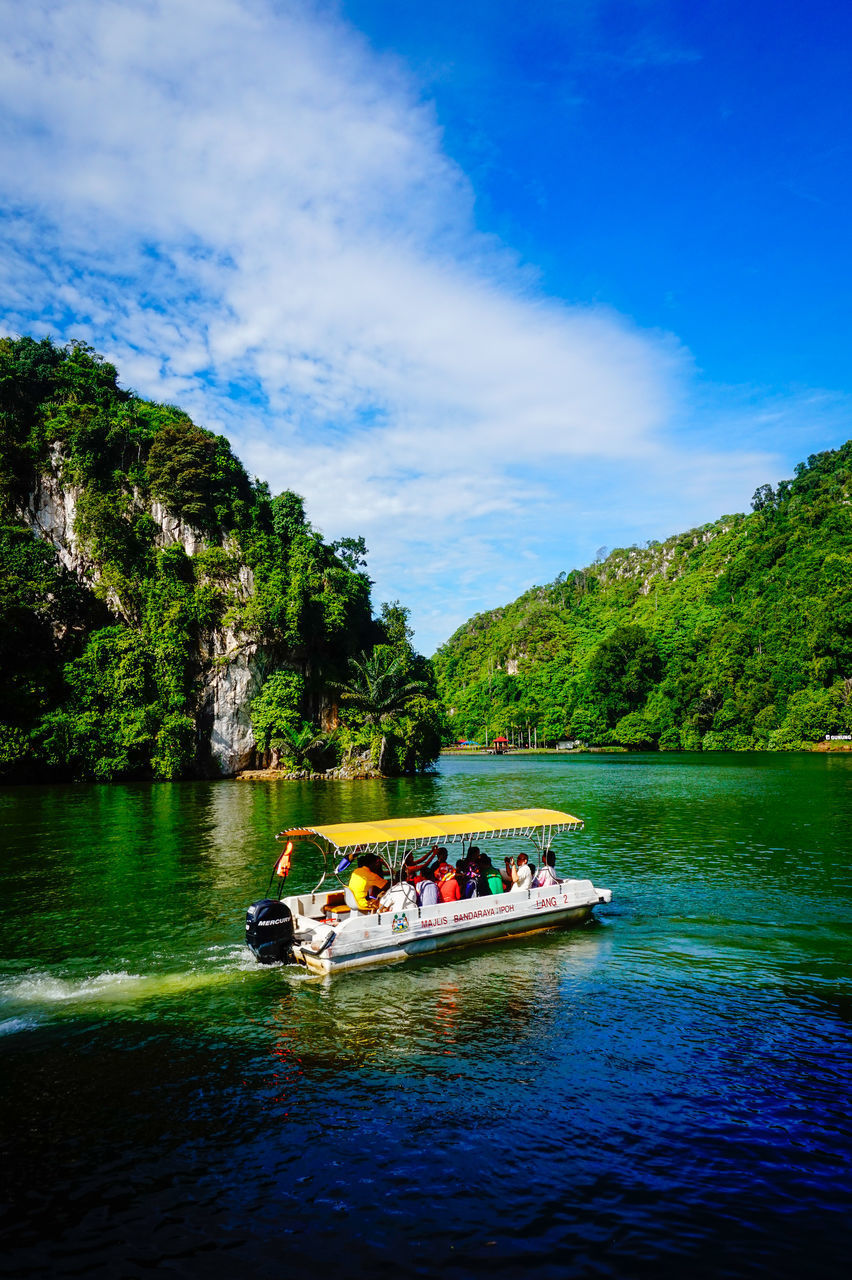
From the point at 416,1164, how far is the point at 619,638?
118 metres

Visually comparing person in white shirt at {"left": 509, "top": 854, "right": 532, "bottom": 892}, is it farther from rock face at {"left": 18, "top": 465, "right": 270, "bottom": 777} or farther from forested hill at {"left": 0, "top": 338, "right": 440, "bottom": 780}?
rock face at {"left": 18, "top": 465, "right": 270, "bottom": 777}

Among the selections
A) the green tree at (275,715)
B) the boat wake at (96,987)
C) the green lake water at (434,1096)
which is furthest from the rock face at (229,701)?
the boat wake at (96,987)

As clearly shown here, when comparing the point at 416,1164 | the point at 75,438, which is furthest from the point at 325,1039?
the point at 75,438

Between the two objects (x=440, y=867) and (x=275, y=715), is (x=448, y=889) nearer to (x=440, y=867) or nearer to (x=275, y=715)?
(x=440, y=867)

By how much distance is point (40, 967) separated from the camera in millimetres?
14188

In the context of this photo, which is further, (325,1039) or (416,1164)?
(325,1039)

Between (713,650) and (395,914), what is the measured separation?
103096mm

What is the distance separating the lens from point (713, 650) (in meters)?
108

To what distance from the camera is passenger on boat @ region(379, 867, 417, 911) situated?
15.0 m

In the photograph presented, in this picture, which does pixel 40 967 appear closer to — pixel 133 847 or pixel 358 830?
pixel 358 830

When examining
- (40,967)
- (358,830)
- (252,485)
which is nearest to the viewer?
(40,967)

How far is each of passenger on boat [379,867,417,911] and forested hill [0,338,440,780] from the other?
131ft

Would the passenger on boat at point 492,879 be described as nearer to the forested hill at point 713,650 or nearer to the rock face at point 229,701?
the rock face at point 229,701

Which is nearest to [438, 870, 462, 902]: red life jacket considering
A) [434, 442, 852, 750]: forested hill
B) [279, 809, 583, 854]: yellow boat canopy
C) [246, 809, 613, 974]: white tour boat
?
[246, 809, 613, 974]: white tour boat
